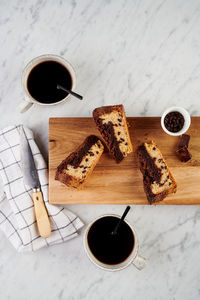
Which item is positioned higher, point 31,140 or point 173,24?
point 173,24

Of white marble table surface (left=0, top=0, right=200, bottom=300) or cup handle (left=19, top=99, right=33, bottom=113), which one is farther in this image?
white marble table surface (left=0, top=0, right=200, bottom=300)

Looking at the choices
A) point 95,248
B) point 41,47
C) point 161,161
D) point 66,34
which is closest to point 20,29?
point 41,47

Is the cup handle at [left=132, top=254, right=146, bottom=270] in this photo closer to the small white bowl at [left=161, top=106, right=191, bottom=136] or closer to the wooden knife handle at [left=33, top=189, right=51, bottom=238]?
the wooden knife handle at [left=33, top=189, right=51, bottom=238]

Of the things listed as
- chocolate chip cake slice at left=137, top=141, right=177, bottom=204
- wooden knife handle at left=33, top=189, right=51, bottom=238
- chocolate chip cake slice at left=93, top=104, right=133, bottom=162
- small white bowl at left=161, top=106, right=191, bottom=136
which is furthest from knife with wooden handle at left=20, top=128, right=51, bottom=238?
small white bowl at left=161, top=106, right=191, bottom=136

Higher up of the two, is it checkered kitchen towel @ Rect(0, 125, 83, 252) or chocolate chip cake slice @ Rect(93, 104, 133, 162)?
chocolate chip cake slice @ Rect(93, 104, 133, 162)

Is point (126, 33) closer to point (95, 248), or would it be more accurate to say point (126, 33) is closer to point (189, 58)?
point (189, 58)

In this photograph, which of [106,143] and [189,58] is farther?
[189,58]
